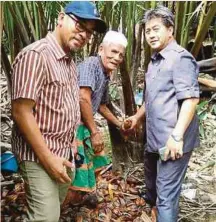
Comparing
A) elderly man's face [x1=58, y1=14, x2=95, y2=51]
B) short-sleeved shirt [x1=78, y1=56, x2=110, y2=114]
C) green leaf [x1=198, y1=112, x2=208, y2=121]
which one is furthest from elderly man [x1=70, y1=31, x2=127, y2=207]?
green leaf [x1=198, y1=112, x2=208, y2=121]

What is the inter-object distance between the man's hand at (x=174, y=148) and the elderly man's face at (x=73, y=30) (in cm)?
48

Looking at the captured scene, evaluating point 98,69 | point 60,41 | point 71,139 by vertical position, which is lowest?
point 71,139

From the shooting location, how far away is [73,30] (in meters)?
1.09

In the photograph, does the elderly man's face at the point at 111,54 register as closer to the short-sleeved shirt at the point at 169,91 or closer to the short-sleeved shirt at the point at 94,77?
the short-sleeved shirt at the point at 94,77

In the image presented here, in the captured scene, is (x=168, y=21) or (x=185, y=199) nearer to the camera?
(x=168, y=21)

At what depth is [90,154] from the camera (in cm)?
149

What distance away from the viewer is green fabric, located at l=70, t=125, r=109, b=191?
1.42 m

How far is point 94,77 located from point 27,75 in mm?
458

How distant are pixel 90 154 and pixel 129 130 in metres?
0.31

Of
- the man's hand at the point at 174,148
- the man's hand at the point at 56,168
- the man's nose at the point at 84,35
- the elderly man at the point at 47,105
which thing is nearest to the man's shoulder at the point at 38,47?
the elderly man at the point at 47,105

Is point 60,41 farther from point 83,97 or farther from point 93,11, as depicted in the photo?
point 83,97

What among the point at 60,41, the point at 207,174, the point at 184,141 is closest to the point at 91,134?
the point at 184,141

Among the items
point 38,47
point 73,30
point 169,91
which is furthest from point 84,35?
point 169,91

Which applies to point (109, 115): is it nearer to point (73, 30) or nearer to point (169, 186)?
point (169, 186)
